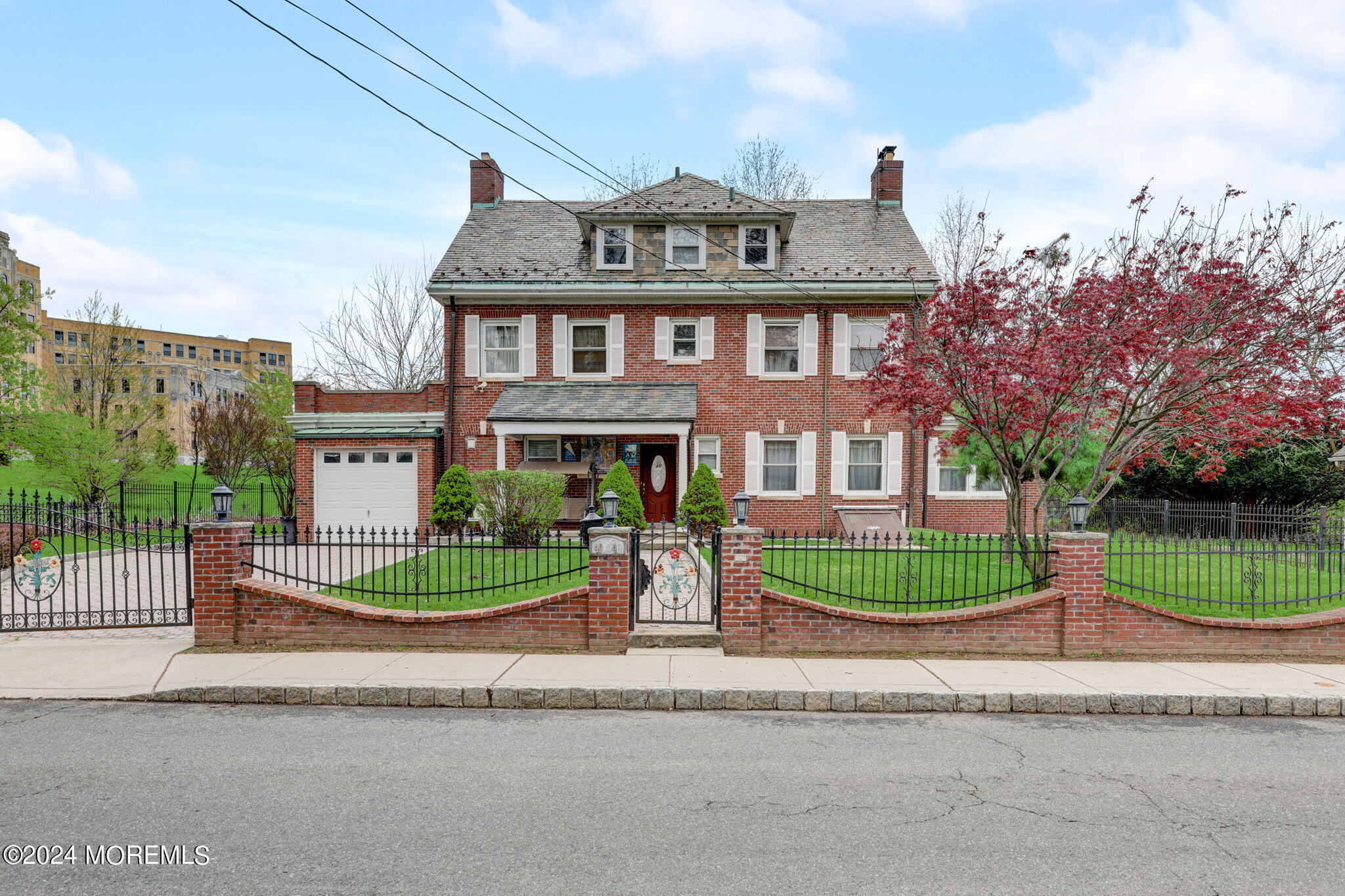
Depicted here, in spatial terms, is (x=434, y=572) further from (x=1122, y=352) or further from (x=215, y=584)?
(x=1122, y=352)

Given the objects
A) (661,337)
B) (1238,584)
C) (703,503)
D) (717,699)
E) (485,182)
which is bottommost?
(717,699)

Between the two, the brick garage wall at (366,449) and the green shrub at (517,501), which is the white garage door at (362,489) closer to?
the brick garage wall at (366,449)

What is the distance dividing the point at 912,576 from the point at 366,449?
13.8m

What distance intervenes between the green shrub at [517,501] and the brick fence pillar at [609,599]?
18.3 ft

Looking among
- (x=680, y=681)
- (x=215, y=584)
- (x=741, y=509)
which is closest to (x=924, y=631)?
(x=741, y=509)

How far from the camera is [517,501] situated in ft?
44.6

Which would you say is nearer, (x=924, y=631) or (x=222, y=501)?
(x=924, y=631)

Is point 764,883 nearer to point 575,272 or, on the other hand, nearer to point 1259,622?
point 1259,622

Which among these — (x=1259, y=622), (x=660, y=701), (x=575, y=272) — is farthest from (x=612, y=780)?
(x=575, y=272)

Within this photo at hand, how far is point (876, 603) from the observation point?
29.5 feet

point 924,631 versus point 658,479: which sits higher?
point 658,479

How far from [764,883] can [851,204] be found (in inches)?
836

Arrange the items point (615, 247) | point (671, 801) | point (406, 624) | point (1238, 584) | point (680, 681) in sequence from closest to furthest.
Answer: point (671, 801), point (680, 681), point (406, 624), point (1238, 584), point (615, 247)

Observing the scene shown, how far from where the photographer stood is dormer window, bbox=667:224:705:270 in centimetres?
1920
